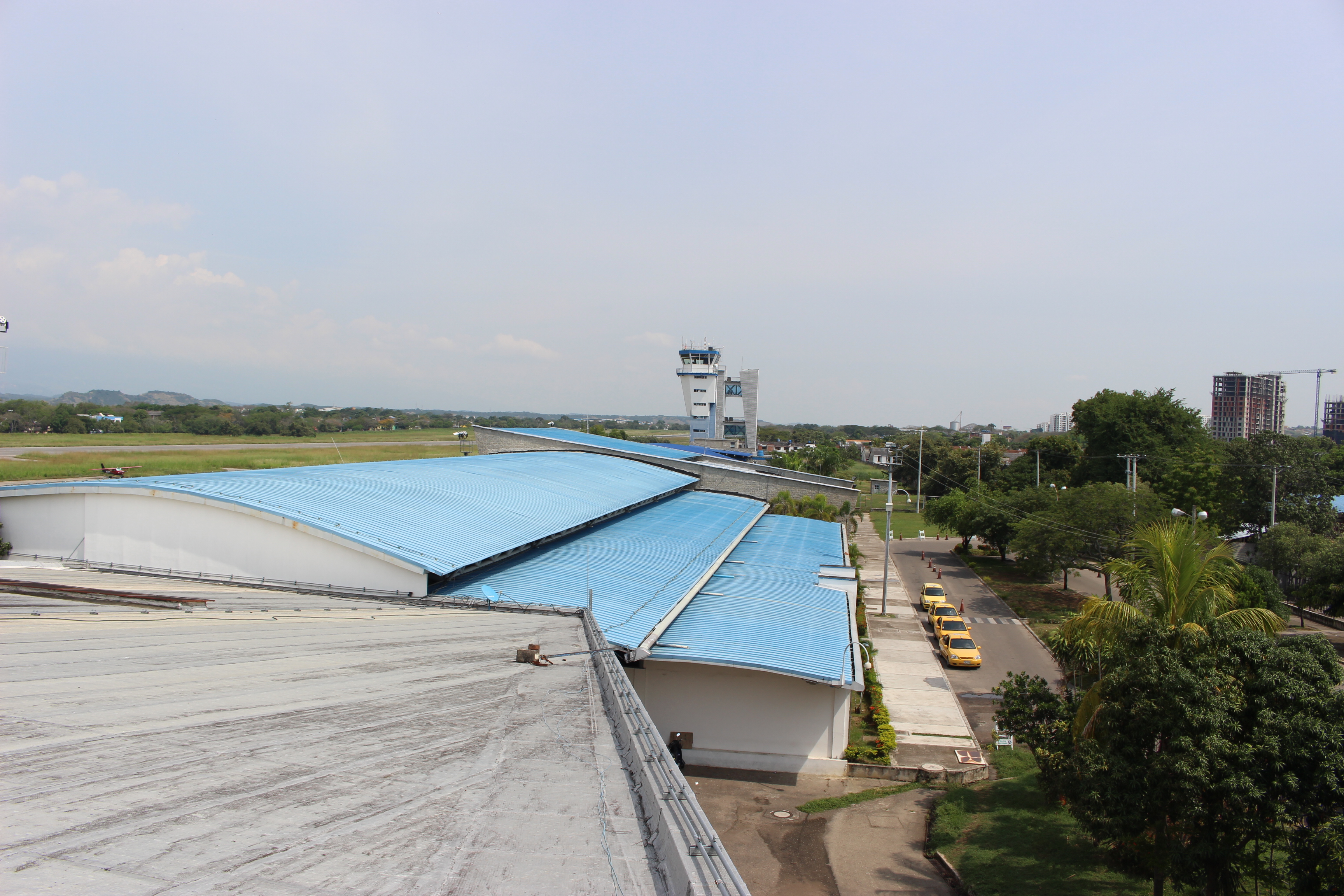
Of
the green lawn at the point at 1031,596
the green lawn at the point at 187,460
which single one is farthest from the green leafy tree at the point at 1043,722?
the green lawn at the point at 187,460

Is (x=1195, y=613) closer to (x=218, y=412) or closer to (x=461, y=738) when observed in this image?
(x=461, y=738)

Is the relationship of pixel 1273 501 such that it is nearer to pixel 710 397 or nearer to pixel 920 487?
pixel 920 487

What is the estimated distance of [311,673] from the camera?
738cm

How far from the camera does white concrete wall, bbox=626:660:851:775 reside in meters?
14.3

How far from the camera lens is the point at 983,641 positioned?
84.5 feet

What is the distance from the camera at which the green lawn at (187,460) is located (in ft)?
118

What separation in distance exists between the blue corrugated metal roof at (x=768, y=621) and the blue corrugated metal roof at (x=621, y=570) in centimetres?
61

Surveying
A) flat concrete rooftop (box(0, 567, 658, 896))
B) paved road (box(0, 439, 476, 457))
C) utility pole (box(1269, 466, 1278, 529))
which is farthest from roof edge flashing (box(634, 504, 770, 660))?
utility pole (box(1269, 466, 1278, 529))

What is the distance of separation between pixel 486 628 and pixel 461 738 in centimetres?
534

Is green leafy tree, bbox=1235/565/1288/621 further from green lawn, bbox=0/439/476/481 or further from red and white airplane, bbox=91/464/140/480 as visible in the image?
red and white airplane, bbox=91/464/140/480

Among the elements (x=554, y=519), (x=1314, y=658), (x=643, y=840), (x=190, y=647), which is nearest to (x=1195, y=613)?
(x=1314, y=658)

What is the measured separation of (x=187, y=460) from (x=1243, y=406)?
185m

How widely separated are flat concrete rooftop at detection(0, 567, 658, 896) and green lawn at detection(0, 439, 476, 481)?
829 inches

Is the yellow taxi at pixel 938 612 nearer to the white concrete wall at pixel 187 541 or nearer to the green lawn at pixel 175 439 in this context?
the white concrete wall at pixel 187 541
